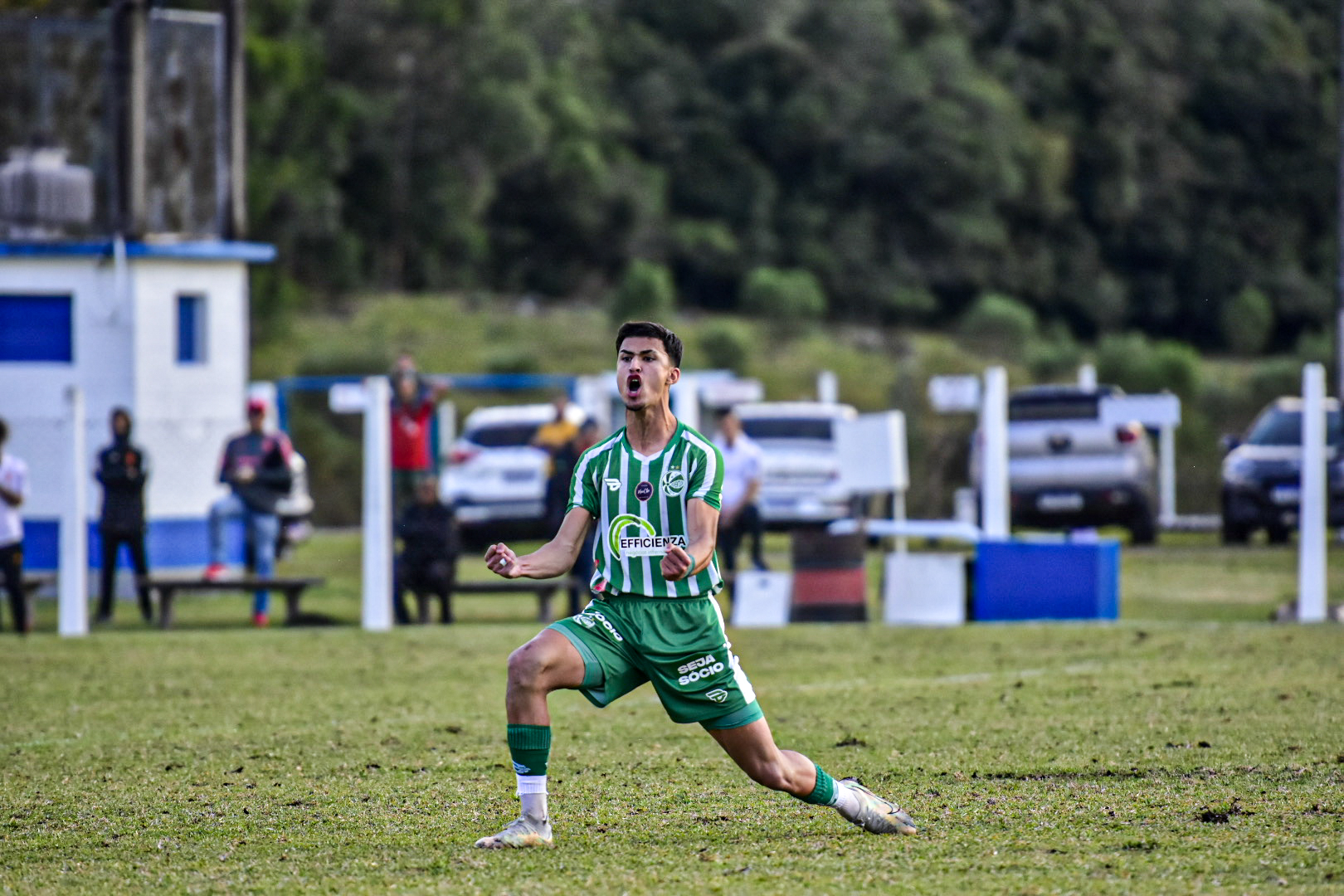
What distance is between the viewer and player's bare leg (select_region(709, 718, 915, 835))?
6930 millimetres

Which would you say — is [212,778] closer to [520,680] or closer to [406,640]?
[520,680]

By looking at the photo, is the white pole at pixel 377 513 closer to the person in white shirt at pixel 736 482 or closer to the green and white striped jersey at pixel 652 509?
the person in white shirt at pixel 736 482

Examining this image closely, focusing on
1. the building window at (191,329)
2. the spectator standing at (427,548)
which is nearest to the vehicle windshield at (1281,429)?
the spectator standing at (427,548)

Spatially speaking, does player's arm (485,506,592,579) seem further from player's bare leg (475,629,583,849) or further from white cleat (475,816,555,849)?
white cleat (475,816,555,849)

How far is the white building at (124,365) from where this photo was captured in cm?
2102

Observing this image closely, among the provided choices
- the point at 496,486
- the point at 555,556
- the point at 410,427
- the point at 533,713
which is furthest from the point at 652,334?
the point at 496,486

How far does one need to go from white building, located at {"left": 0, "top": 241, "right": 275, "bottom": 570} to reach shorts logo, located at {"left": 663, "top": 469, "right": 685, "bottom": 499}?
14.7 meters

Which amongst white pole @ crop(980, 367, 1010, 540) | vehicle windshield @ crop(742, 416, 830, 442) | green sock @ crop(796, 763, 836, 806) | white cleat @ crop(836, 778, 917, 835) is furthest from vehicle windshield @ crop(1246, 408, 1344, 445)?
green sock @ crop(796, 763, 836, 806)

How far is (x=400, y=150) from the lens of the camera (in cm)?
6009

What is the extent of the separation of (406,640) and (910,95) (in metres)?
54.2

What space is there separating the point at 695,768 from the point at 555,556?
8.61ft

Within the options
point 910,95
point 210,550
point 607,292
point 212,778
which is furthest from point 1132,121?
point 212,778

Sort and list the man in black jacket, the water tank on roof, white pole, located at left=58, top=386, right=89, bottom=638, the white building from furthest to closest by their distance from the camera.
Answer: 1. the water tank on roof
2. the white building
3. the man in black jacket
4. white pole, located at left=58, top=386, right=89, bottom=638

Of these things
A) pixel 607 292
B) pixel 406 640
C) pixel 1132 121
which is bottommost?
pixel 406 640
